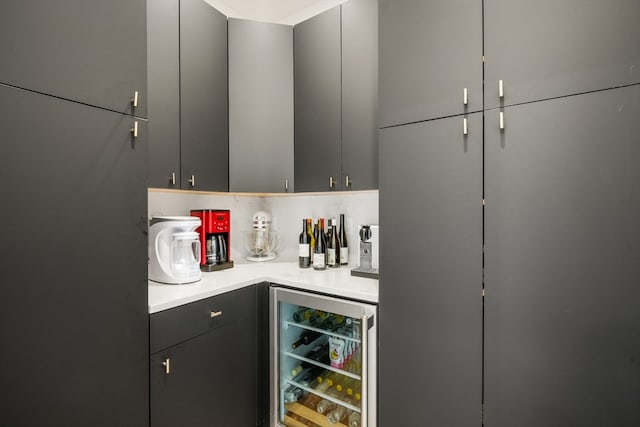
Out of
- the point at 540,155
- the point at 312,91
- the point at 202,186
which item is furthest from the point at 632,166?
the point at 202,186

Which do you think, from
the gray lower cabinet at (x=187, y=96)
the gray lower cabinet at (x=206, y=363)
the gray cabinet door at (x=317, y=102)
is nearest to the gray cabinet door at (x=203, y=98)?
the gray lower cabinet at (x=187, y=96)

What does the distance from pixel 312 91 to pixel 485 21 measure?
3.50 feet

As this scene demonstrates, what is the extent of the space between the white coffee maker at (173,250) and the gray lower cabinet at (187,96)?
0.22 metres

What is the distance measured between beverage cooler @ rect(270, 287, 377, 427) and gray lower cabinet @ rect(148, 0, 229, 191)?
86 centimetres

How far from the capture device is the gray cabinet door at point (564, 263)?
3.10 feet

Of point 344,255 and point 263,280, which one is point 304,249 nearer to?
point 344,255

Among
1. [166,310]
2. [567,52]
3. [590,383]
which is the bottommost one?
[590,383]

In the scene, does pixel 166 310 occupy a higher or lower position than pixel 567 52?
lower

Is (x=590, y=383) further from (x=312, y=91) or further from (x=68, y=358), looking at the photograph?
(x=312, y=91)

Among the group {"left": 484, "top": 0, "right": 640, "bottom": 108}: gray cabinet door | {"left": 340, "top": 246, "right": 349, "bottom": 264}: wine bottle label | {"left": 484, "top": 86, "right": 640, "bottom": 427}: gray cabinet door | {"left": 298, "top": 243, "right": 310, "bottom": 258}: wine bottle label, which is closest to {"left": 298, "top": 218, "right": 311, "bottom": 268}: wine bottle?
{"left": 298, "top": 243, "right": 310, "bottom": 258}: wine bottle label

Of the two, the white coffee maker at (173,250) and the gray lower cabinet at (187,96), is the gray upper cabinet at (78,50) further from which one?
the white coffee maker at (173,250)

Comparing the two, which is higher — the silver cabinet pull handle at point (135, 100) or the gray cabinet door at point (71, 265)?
the silver cabinet pull handle at point (135, 100)

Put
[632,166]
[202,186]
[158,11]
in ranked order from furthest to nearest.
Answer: [202,186] → [158,11] → [632,166]

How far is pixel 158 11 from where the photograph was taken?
1542 mm
